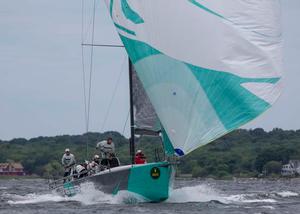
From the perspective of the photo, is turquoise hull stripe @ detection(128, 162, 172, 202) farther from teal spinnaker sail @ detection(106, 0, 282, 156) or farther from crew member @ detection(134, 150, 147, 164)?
teal spinnaker sail @ detection(106, 0, 282, 156)

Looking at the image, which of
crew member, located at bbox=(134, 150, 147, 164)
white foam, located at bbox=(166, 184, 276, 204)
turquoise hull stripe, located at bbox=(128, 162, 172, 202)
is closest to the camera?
turquoise hull stripe, located at bbox=(128, 162, 172, 202)

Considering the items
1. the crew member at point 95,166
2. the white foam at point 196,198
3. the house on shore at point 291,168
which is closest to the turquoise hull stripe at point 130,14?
the crew member at point 95,166

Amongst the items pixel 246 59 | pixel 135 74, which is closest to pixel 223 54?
pixel 246 59

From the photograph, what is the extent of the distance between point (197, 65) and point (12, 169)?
74.2m

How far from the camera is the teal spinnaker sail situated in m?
26.1

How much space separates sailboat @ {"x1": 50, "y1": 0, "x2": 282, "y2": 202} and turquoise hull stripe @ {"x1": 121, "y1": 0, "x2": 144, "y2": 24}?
0.03m

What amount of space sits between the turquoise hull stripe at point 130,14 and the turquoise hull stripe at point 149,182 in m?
3.91

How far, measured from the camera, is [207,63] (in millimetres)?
26781

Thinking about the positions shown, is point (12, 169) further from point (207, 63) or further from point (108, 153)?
point (207, 63)

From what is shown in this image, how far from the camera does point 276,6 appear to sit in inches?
1056

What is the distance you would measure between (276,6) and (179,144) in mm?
4193

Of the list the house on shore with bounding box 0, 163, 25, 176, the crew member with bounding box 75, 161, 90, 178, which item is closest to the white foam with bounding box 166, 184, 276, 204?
the crew member with bounding box 75, 161, 90, 178

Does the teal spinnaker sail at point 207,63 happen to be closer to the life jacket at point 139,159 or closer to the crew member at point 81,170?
the life jacket at point 139,159

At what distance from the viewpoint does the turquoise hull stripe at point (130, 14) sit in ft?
93.0
